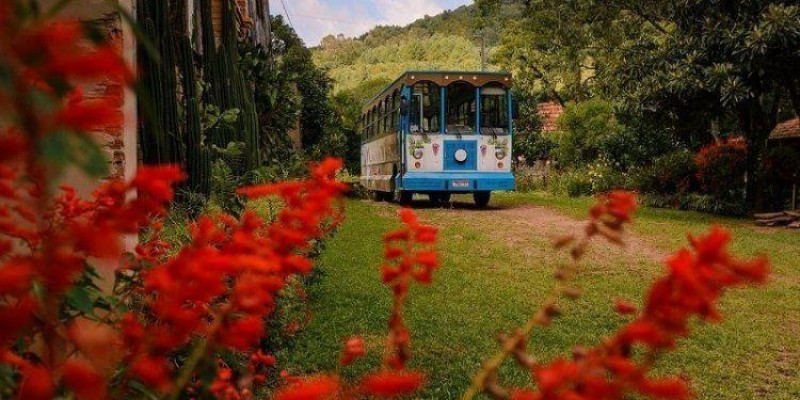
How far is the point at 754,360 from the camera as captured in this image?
5020 mm

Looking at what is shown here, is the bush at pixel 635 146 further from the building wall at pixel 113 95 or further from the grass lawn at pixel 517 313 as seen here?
the building wall at pixel 113 95

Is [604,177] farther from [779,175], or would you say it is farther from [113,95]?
[113,95]

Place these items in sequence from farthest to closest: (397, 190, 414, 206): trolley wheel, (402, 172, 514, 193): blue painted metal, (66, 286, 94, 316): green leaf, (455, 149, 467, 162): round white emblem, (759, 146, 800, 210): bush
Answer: (397, 190, 414, 206): trolley wheel < (455, 149, 467, 162): round white emblem < (402, 172, 514, 193): blue painted metal < (759, 146, 800, 210): bush < (66, 286, 94, 316): green leaf

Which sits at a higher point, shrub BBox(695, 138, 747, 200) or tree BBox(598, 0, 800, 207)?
tree BBox(598, 0, 800, 207)

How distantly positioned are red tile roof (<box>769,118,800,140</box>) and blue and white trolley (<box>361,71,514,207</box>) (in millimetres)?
6231

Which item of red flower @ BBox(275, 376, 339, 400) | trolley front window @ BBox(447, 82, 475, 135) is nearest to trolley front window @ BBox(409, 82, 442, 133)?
trolley front window @ BBox(447, 82, 475, 135)

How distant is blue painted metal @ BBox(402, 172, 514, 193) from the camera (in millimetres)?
15438

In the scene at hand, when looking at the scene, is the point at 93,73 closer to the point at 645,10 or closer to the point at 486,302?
the point at 486,302

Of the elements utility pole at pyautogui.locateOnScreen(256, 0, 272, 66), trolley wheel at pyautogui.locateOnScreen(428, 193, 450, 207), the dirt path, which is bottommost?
the dirt path

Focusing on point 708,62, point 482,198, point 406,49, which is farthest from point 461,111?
point 406,49

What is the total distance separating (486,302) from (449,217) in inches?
293

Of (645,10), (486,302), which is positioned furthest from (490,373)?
(645,10)

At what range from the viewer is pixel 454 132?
1573 centimetres

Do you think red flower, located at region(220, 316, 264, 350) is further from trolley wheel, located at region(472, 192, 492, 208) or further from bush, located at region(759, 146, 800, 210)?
trolley wheel, located at region(472, 192, 492, 208)
